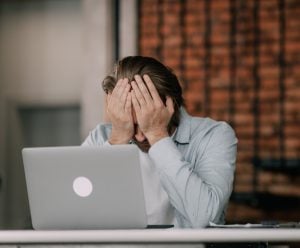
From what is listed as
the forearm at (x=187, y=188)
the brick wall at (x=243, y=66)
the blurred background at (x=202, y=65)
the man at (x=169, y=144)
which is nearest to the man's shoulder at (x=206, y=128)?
the man at (x=169, y=144)

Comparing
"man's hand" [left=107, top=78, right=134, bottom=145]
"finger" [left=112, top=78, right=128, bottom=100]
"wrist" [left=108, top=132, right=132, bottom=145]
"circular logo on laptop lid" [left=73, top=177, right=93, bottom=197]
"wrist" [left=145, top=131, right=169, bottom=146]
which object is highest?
"finger" [left=112, top=78, right=128, bottom=100]

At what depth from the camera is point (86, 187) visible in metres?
2.16

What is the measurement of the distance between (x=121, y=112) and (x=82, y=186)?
22.2 inches

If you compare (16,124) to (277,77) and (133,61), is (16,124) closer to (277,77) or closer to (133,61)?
(277,77)

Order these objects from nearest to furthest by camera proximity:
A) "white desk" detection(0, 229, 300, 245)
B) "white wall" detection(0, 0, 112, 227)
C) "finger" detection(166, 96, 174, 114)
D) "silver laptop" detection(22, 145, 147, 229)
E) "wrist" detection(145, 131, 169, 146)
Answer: "white desk" detection(0, 229, 300, 245) → "silver laptop" detection(22, 145, 147, 229) → "wrist" detection(145, 131, 169, 146) → "finger" detection(166, 96, 174, 114) → "white wall" detection(0, 0, 112, 227)

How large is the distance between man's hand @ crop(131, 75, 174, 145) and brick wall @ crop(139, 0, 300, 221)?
106 inches

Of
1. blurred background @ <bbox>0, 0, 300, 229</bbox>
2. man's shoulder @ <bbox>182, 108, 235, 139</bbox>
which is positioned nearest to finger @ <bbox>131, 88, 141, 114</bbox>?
man's shoulder @ <bbox>182, 108, 235, 139</bbox>

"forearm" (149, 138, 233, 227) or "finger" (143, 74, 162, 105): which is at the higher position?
"finger" (143, 74, 162, 105)

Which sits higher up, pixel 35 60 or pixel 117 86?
pixel 117 86

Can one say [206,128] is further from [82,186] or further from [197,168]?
[82,186]

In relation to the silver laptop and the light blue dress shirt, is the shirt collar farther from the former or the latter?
the silver laptop

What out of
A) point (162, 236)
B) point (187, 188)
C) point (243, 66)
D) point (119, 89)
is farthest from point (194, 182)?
point (243, 66)

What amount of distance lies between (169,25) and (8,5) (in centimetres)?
137

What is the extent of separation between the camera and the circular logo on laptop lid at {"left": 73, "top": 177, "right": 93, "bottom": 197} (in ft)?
7.07
